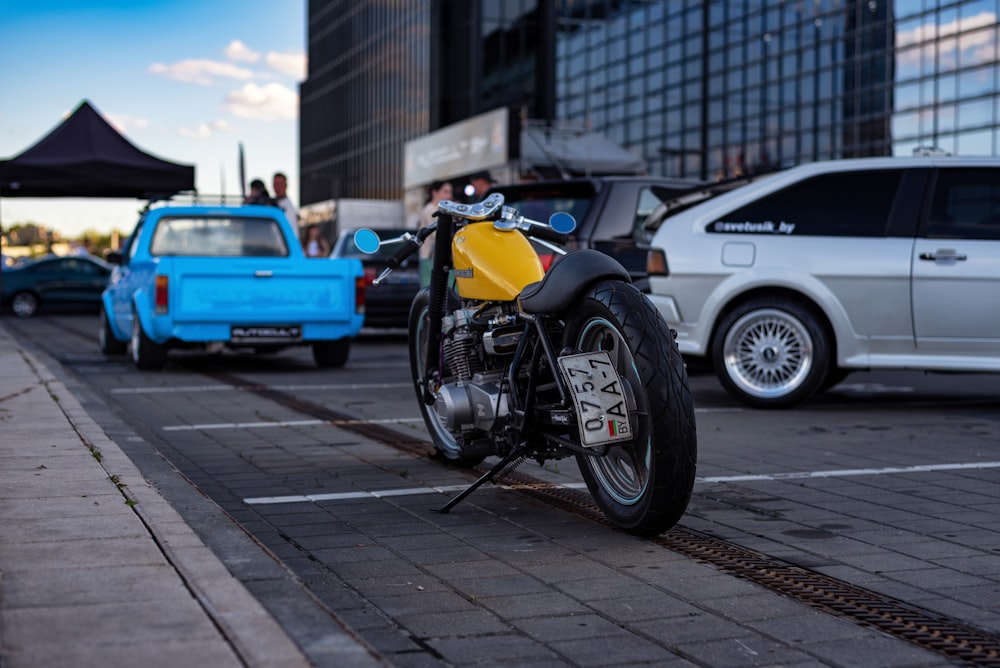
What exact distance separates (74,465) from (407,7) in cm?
6388

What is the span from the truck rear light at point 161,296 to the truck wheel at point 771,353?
17.5 ft

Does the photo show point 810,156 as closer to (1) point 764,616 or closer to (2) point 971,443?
(2) point 971,443

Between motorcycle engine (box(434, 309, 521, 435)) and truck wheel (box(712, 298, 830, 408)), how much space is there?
379 cm

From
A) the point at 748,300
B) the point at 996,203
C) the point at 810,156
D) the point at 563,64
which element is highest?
the point at 563,64

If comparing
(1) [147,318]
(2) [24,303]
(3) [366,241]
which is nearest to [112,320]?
(1) [147,318]

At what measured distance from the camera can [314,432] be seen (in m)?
8.27

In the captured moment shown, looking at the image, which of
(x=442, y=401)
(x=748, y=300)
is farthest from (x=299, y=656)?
(x=748, y=300)

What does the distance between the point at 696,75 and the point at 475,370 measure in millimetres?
49964

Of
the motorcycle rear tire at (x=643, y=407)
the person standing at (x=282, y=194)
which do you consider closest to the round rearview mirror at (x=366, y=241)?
the motorcycle rear tire at (x=643, y=407)

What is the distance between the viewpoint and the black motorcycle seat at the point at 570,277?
202 inches

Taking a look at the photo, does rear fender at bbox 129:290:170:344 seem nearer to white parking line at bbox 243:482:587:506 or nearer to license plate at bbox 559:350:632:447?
white parking line at bbox 243:482:587:506

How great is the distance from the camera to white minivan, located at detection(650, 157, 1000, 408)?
9258mm

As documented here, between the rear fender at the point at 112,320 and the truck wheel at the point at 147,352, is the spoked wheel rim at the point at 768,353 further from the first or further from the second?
the rear fender at the point at 112,320

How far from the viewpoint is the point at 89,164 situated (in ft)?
77.4
